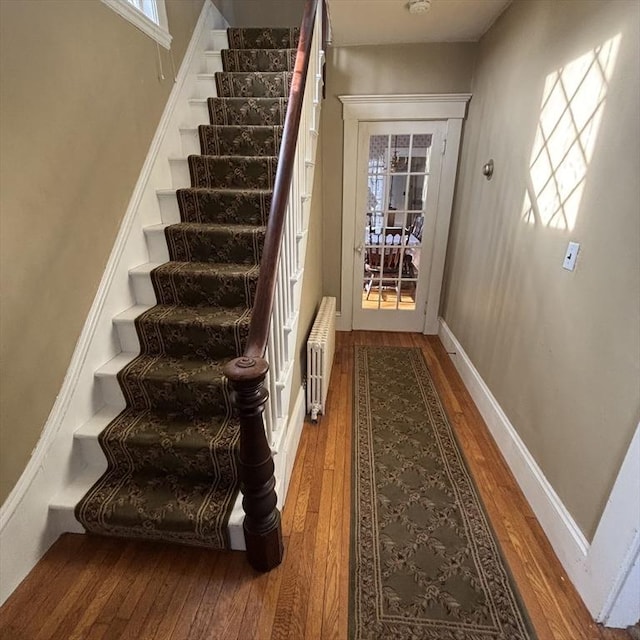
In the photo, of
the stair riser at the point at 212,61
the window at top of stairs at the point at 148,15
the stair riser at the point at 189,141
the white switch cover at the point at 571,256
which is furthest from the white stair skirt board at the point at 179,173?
the white switch cover at the point at 571,256

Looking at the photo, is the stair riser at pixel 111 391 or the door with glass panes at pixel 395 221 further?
the door with glass panes at pixel 395 221

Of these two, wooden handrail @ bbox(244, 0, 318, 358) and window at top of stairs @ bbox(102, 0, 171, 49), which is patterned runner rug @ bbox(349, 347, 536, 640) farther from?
window at top of stairs @ bbox(102, 0, 171, 49)

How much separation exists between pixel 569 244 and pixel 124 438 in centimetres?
211

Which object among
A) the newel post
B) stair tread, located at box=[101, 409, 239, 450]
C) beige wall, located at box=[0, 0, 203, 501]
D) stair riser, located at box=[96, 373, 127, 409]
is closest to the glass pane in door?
beige wall, located at box=[0, 0, 203, 501]

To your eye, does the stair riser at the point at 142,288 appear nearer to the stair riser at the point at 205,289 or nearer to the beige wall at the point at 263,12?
the stair riser at the point at 205,289

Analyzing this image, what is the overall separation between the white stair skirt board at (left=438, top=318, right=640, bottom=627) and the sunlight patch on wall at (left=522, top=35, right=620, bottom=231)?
100cm

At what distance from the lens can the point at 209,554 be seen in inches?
57.8

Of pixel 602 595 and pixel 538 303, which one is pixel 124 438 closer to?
pixel 602 595

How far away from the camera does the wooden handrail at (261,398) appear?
1.11 metres

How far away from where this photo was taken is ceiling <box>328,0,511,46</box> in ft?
7.13

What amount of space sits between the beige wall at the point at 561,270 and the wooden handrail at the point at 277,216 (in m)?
1.20

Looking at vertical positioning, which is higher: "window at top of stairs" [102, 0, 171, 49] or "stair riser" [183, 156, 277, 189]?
"window at top of stairs" [102, 0, 171, 49]

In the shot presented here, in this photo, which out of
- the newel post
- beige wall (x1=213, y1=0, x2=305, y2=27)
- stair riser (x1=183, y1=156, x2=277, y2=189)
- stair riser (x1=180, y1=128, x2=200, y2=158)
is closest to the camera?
the newel post

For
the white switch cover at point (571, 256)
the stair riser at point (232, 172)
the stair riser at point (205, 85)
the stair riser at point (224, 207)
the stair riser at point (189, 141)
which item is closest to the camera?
the white switch cover at point (571, 256)
